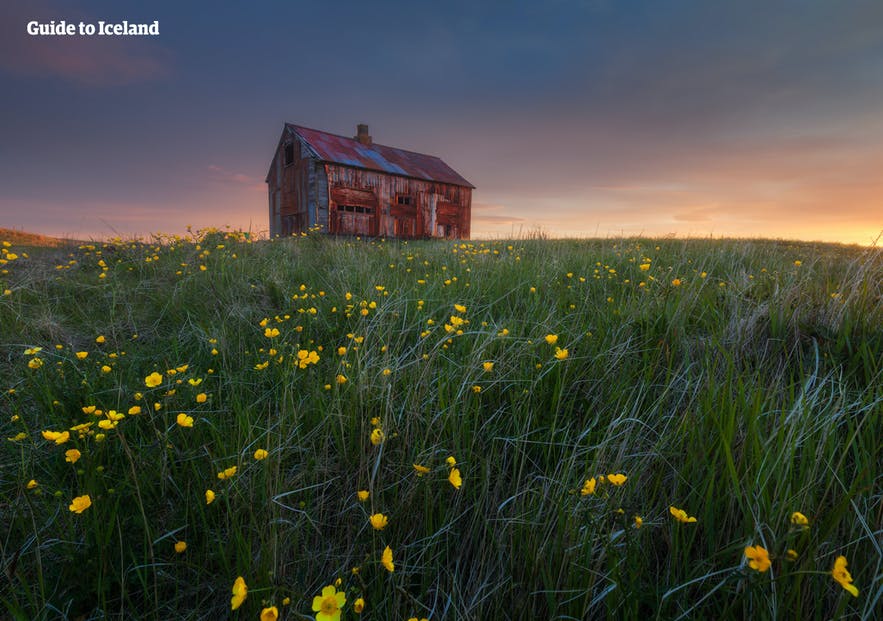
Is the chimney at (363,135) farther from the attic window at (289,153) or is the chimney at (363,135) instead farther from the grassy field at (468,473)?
the grassy field at (468,473)

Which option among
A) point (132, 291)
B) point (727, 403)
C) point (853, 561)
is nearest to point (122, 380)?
point (132, 291)

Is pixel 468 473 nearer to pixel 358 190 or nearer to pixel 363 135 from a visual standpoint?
pixel 358 190

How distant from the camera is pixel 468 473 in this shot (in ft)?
5.20

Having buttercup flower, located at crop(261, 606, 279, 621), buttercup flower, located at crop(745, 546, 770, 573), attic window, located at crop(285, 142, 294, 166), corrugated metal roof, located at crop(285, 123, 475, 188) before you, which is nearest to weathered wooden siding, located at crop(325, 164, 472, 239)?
corrugated metal roof, located at crop(285, 123, 475, 188)

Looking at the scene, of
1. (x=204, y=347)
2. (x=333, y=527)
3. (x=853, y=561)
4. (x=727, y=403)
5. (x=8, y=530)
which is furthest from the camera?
(x=204, y=347)

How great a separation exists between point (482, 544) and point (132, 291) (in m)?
5.11

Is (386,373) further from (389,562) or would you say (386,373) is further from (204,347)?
(204,347)

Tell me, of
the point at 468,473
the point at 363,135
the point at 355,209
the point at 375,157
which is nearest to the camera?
the point at 468,473

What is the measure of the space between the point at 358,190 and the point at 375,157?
2.87 meters

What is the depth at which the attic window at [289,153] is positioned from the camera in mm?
18844

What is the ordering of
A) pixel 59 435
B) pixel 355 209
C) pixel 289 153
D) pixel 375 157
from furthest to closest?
pixel 375 157 → pixel 289 153 → pixel 355 209 → pixel 59 435

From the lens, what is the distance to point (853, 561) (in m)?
1.19

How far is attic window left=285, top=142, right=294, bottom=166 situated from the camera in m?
18.8

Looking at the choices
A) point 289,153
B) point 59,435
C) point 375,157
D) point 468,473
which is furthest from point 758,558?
point 289,153
